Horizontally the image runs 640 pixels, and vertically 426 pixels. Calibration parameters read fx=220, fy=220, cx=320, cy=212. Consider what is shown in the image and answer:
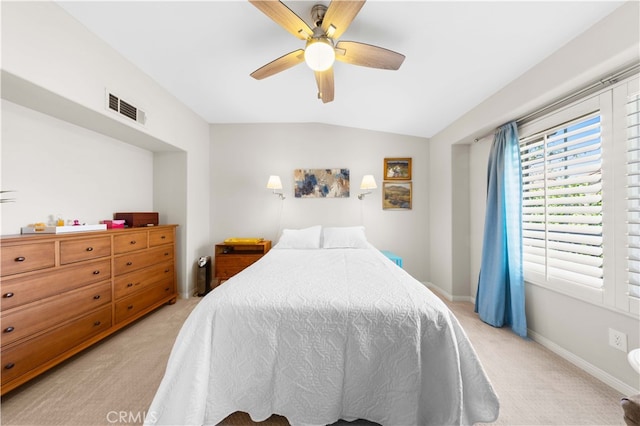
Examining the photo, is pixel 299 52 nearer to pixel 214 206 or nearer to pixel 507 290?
pixel 214 206

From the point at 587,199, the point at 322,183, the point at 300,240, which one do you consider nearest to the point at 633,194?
the point at 587,199

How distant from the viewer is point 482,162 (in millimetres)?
2744

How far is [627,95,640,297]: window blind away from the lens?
1.38m

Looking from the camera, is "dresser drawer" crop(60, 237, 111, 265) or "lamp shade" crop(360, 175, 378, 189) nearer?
"dresser drawer" crop(60, 237, 111, 265)

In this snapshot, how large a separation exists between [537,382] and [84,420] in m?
2.89

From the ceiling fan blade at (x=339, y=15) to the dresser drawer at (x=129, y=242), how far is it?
100 inches

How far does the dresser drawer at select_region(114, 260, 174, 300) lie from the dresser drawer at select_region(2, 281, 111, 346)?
12 cm

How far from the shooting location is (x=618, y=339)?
146cm

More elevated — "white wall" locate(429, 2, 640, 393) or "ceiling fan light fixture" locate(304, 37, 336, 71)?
"ceiling fan light fixture" locate(304, 37, 336, 71)

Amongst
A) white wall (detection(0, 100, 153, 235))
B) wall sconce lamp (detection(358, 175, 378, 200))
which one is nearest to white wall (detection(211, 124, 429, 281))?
wall sconce lamp (detection(358, 175, 378, 200))

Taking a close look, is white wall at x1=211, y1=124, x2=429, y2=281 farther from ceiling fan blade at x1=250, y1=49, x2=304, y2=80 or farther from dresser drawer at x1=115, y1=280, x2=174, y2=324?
ceiling fan blade at x1=250, y1=49, x2=304, y2=80

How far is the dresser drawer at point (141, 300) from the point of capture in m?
2.14

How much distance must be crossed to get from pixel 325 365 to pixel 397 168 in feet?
9.91

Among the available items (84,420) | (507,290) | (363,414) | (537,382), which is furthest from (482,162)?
(84,420)
